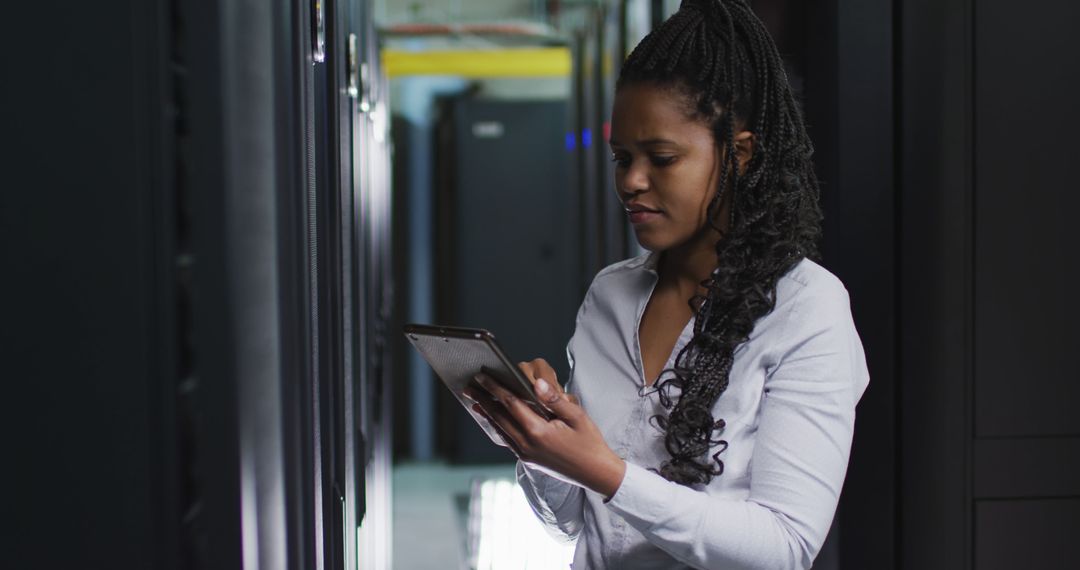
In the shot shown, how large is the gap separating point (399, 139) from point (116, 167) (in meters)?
5.19

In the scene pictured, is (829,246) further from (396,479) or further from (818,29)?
(396,479)

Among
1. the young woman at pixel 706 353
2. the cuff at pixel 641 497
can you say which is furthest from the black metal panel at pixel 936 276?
the cuff at pixel 641 497

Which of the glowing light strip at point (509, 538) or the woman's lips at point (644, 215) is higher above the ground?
the woman's lips at point (644, 215)

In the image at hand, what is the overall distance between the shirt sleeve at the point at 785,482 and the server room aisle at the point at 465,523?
2181mm

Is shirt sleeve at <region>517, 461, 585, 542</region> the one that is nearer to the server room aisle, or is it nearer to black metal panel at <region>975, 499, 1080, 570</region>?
black metal panel at <region>975, 499, 1080, 570</region>

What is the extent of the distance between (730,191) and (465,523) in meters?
3.70

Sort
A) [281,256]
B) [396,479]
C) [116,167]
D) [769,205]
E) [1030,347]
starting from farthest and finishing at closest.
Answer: [396,479] < [1030,347] < [769,205] < [281,256] < [116,167]

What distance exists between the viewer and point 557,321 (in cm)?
596

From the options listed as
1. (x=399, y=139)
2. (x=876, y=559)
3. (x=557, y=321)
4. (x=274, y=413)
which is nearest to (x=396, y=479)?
(x=557, y=321)

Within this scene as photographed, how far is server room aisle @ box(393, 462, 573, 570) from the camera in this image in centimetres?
392

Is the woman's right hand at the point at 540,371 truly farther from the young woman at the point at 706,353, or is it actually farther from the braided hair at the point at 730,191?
the braided hair at the point at 730,191

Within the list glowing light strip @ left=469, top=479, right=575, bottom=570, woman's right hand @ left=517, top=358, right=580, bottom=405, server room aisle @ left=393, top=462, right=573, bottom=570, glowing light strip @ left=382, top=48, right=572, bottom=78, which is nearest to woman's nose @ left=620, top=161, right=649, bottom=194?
woman's right hand @ left=517, top=358, right=580, bottom=405

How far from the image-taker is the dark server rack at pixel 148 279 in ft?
2.62

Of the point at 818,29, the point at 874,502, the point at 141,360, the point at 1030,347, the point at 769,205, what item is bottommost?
the point at 874,502
